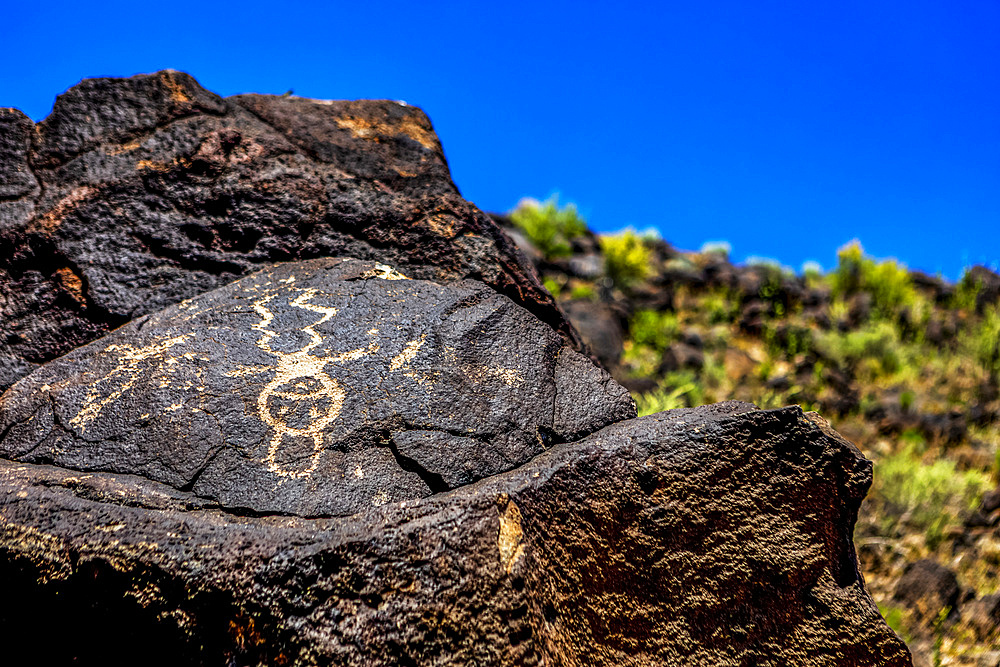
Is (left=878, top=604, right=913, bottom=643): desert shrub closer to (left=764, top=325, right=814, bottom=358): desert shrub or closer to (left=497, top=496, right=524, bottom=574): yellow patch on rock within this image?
(left=497, top=496, right=524, bottom=574): yellow patch on rock

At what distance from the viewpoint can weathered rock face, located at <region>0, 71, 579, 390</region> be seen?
119 inches

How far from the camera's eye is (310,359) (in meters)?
2.55

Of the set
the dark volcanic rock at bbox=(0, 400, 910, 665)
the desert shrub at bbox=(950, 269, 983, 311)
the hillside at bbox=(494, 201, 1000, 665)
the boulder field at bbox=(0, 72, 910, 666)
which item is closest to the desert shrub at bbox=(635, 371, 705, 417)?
the hillside at bbox=(494, 201, 1000, 665)

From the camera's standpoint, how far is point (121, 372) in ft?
8.45

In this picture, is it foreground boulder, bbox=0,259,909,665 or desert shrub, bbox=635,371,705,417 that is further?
desert shrub, bbox=635,371,705,417

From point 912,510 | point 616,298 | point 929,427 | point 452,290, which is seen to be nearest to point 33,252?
point 452,290

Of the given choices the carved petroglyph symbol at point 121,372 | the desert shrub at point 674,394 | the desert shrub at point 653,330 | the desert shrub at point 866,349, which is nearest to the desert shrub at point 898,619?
the desert shrub at point 674,394

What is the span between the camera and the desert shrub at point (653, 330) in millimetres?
9352

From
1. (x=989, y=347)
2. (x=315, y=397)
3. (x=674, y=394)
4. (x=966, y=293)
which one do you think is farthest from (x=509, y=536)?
(x=966, y=293)

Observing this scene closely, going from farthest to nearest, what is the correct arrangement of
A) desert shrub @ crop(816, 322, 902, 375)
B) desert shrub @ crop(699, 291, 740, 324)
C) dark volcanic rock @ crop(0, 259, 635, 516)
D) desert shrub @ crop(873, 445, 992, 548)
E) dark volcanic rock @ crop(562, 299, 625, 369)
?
desert shrub @ crop(699, 291, 740, 324) < desert shrub @ crop(816, 322, 902, 375) < dark volcanic rock @ crop(562, 299, 625, 369) < desert shrub @ crop(873, 445, 992, 548) < dark volcanic rock @ crop(0, 259, 635, 516)

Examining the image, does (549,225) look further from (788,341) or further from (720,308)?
(788,341)

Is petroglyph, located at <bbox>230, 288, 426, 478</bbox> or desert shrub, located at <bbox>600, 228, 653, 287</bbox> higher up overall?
desert shrub, located at <bbox>600, 228, 653, 287</bbox>

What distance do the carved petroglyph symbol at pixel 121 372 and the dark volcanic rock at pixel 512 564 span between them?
0.21 m

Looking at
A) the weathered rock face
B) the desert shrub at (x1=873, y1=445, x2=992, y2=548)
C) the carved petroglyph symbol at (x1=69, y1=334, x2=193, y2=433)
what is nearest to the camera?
the carved petroglyph symbol at (x1=69, y1=334, x2=193, y2=433)
